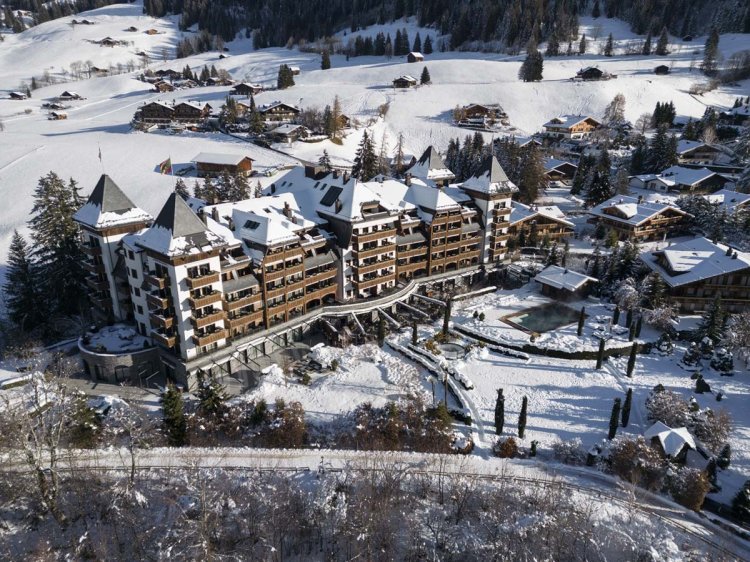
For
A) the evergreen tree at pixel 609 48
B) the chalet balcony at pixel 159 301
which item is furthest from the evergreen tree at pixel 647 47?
the chalet balcony at pixel 159 301

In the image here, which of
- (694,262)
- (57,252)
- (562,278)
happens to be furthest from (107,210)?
(694,262)

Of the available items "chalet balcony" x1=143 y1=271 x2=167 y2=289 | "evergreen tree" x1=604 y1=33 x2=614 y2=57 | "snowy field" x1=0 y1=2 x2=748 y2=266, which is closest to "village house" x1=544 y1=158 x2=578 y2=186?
"snowy field" x1=0 y1=2 x2=748 y2=266

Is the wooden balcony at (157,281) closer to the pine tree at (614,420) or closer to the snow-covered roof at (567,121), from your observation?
the pine tree at (614,420)

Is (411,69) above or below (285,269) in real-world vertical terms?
above

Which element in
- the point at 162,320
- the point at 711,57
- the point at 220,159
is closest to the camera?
the point at 162,320

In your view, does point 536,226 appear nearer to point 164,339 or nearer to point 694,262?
point 694,262

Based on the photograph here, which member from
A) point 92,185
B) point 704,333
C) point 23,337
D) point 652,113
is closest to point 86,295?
point 23,337

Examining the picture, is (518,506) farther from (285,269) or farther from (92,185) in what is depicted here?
(92,185)
